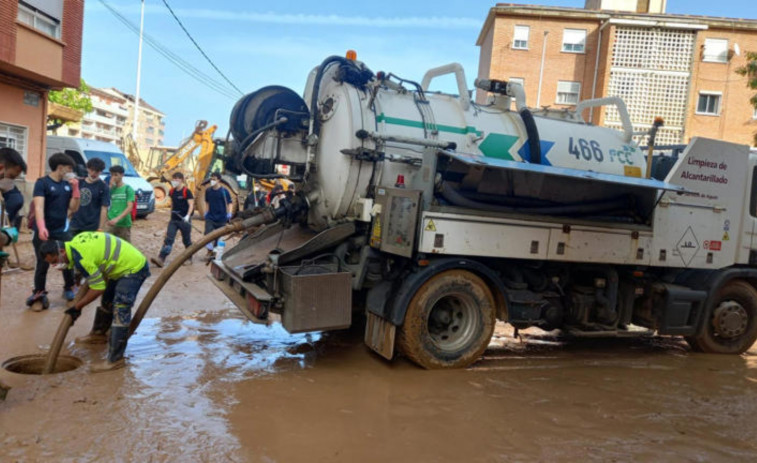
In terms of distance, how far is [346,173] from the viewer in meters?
5.35

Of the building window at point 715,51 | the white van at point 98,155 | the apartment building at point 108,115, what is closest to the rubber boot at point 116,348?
the white van at point 98,155

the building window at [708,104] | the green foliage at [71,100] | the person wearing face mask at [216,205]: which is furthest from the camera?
the green foliage at [71,100]

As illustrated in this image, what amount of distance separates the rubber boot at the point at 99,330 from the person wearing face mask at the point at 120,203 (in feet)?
9.62

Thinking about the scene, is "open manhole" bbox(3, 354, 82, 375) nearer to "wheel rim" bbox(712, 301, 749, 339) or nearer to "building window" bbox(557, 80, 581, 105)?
"wheel rim" bbox(712, 301, 749, 339)

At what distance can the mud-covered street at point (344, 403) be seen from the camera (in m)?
3.50

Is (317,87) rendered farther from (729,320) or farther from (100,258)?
(729,320)

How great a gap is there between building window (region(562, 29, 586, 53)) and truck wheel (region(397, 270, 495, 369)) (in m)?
25.3

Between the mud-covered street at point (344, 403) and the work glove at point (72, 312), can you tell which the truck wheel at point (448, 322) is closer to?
the mud-covered street at point (344, 403)

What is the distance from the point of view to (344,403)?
4297 mm

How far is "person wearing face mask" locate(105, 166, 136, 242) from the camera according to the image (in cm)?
806

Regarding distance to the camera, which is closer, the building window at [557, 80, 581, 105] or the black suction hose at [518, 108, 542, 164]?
the black suction hose at [518, 108, 542, 164]

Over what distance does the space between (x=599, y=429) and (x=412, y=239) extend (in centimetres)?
210

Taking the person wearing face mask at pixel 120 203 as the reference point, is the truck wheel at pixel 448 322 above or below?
below

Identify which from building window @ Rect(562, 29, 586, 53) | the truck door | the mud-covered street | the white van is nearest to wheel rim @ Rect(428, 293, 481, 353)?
the mud-covered street
